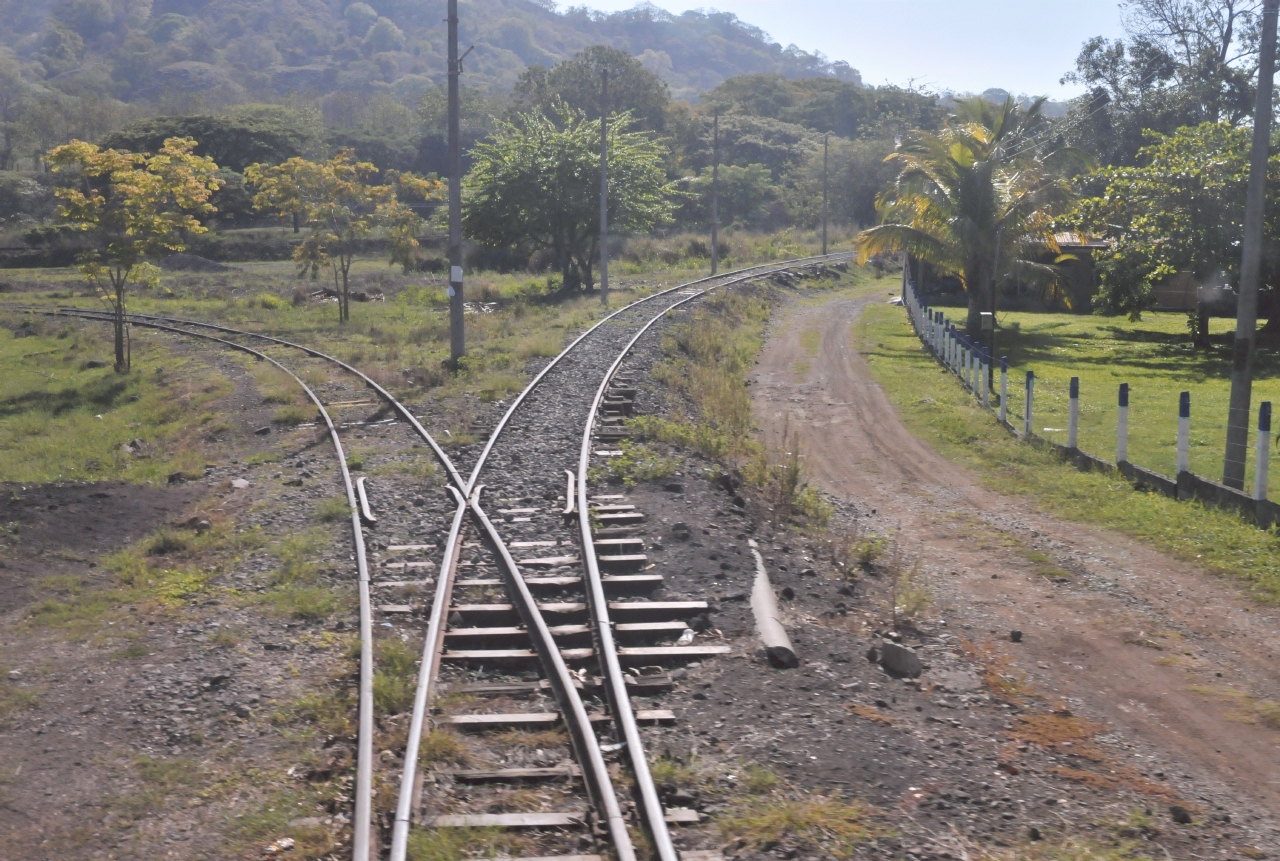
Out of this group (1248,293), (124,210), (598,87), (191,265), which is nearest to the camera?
(1248,293)

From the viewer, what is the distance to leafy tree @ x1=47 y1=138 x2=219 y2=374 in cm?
2441

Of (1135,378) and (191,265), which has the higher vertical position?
(191,265)

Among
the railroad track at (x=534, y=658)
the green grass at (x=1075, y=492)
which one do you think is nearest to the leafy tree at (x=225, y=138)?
the green grass at (x=1075, y=492)

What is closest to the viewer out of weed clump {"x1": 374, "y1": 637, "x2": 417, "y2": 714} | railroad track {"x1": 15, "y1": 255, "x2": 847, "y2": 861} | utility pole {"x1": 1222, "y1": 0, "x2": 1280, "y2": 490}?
railroad track {"x1": 15, "y1": 255, "x2": 847, "y2": 861}

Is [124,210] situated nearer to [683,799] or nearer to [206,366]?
[206,366]

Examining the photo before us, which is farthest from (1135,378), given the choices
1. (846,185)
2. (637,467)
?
(846,185)

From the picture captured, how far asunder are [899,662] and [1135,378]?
2041 centimetres

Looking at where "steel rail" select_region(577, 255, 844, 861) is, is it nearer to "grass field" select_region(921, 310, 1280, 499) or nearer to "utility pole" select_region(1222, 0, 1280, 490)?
"utility pole" select_region(1222, 0, 1280, 490)

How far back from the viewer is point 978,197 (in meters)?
30.8

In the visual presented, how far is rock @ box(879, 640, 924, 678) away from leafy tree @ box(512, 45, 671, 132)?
94.4m

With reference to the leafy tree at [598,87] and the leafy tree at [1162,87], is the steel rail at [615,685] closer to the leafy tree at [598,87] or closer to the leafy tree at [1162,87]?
the leafy tree at [1162,87]

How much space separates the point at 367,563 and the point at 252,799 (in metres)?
3.73

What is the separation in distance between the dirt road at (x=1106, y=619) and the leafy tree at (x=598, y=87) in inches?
3451

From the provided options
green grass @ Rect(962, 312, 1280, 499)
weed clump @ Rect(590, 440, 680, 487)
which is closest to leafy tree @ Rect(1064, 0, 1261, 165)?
green grass @ Rect(962, 312, 1280, 499)
